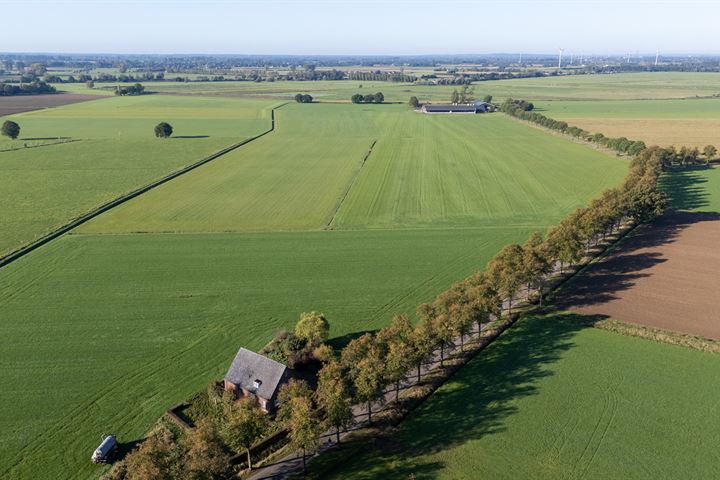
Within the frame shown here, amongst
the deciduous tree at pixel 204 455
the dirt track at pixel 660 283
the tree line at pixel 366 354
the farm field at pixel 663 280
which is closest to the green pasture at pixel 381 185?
the farm field at pixel 663 280

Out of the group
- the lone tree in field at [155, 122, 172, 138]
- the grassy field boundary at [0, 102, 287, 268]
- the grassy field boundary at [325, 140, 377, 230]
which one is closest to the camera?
the grassy field boundary at [0, 102, 287, 268]

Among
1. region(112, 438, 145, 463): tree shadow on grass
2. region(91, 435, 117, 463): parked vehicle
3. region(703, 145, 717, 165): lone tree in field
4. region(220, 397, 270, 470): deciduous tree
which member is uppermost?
region(703, 145, 717, 165): lone tree in field

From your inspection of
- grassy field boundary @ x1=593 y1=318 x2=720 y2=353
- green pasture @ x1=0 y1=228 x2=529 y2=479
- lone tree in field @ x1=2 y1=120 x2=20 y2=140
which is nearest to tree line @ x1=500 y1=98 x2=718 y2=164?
green pasture @ x1=0 y1=228 x2=529 y2=479

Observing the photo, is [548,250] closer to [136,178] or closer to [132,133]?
[136,178]

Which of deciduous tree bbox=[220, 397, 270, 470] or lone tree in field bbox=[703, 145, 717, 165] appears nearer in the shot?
deciduous tree bbox=[220, 397, 270, 470]

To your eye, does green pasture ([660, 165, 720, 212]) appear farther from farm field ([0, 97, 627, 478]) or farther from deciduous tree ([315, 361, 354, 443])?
deciduous tree ([315, 361, 354, 443])

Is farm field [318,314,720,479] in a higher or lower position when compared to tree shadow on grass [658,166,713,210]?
lower

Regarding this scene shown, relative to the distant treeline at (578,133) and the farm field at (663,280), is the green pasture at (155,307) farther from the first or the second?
the distant treeline at (578,133)
